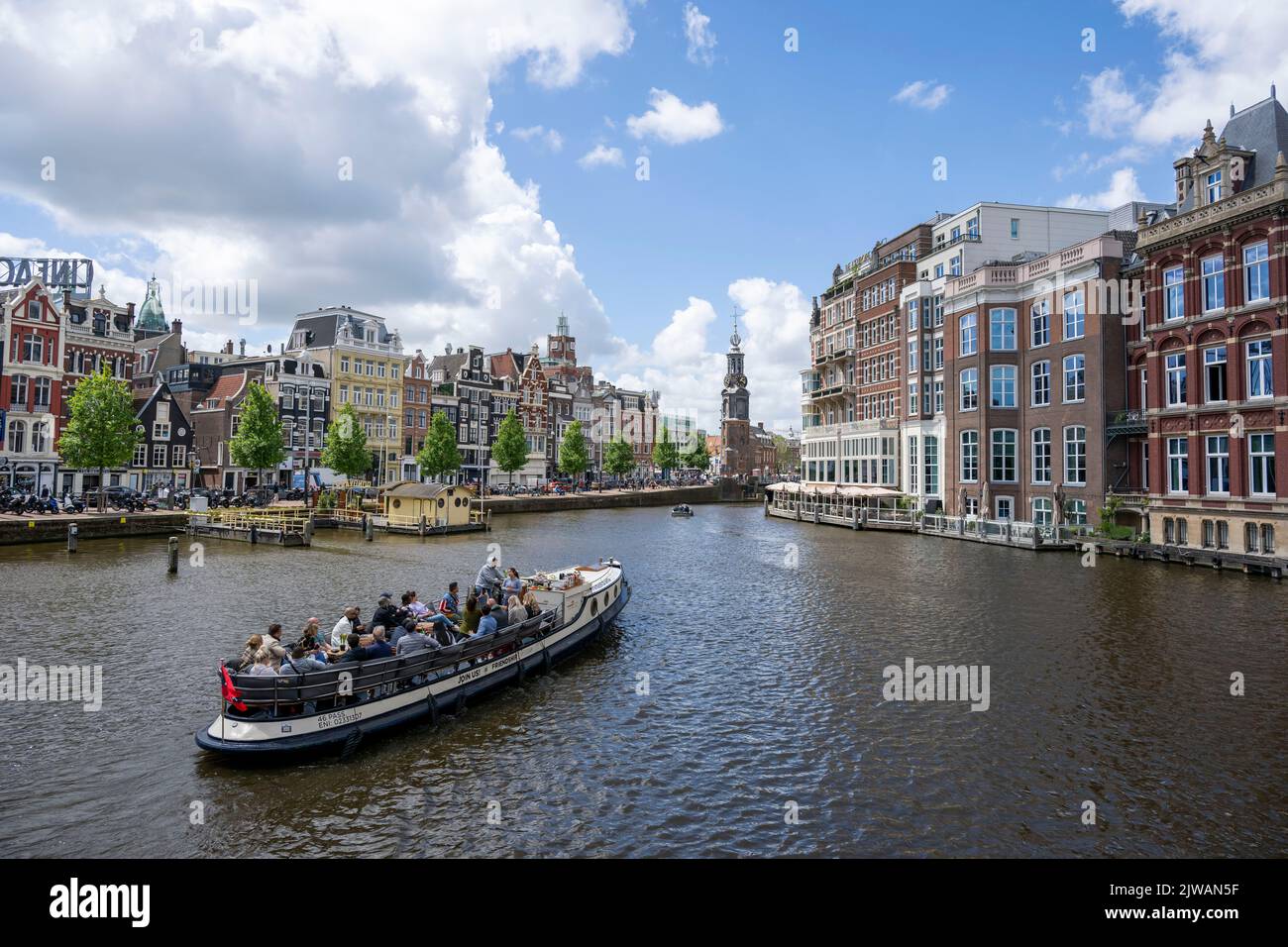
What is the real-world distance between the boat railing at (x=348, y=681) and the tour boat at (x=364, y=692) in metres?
0.02

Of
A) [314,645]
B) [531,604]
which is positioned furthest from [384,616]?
[531,604]

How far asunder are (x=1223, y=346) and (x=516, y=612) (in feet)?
139

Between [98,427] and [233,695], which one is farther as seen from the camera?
[98,427]

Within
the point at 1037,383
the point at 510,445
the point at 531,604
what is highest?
the point at 1037,383

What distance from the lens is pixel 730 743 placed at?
54.2 feet

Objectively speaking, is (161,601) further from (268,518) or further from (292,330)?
(292,330)

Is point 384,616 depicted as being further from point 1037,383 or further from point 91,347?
point 91,347

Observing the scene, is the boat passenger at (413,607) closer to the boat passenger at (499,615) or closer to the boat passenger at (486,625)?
the boat passenger at (499,615)

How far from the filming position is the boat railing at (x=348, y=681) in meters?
15.0

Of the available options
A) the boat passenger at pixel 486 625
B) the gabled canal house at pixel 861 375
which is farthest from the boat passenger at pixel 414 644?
the gabled canal house at pixel 861 375

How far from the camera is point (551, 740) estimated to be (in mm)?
16797

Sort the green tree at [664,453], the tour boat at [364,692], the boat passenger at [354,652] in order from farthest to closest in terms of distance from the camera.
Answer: the green tree at [664,453] → the boat passenger at [354,652] → the tour boat at [364,692]

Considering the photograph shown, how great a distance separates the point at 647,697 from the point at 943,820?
8502 millimetres
